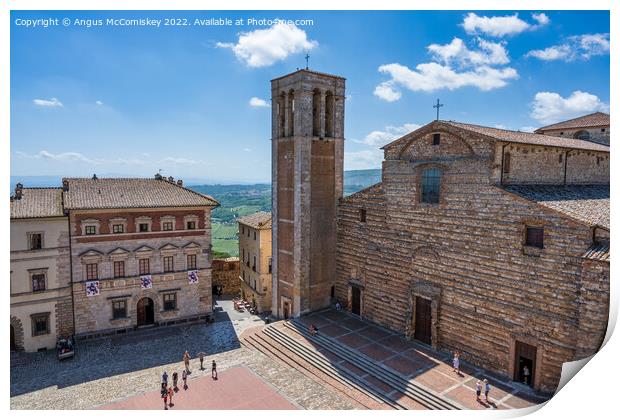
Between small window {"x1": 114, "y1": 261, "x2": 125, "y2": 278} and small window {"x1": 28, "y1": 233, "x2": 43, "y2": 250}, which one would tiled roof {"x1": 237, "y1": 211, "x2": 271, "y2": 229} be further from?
small window {"x1": 28, "y1": 233, "x2": 43, "y2": 250}

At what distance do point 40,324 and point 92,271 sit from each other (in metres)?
4.11

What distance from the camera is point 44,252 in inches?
984

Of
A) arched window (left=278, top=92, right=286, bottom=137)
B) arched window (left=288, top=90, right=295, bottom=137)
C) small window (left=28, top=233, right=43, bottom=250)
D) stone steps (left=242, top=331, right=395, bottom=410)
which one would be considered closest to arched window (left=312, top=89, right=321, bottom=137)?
arched window (left=288, top=90, right=295, bottom=137)

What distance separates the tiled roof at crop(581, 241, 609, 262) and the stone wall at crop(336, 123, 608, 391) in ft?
0.97

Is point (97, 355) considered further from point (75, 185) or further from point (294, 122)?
point (294, 122)

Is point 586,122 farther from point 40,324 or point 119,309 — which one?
point 40,324

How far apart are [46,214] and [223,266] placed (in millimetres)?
16859

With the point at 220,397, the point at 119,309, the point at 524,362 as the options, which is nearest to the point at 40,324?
the point at 119,309

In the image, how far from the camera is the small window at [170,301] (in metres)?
28.7

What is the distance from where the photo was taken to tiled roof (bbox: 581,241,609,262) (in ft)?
50.6

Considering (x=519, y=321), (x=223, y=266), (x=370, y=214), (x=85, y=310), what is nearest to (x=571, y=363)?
(x=519, y=321)

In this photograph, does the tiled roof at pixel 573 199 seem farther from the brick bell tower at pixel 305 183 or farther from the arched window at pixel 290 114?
the arched window at pixel 290 114

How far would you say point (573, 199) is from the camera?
2069cm

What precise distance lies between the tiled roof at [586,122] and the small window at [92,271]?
38.3 metres
